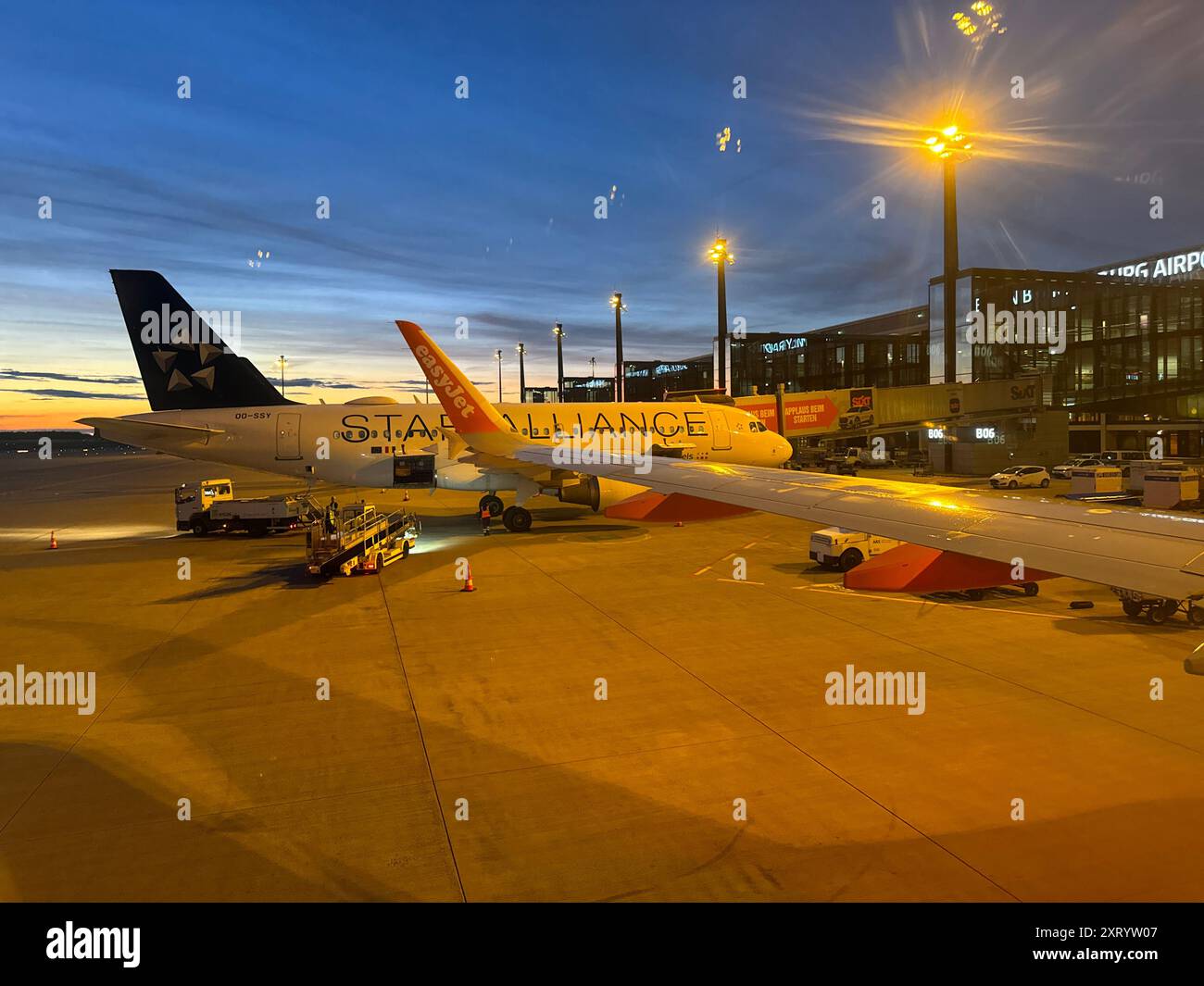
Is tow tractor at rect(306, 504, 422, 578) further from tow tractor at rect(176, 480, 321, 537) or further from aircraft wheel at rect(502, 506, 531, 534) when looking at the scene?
tow tractor at rect(176, 480, 321, 537)

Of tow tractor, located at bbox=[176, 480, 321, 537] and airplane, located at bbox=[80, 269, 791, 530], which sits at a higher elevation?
airplane, located at bbox=[80, 269, 791, 530]

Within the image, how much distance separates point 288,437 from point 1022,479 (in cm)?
4161

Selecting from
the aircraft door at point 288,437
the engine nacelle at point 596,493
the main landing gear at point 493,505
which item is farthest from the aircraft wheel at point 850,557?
the aircraft door at point 288,437

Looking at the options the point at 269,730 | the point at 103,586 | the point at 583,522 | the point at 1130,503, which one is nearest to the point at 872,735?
the point at 269,730

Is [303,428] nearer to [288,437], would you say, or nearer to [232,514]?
[288,437]

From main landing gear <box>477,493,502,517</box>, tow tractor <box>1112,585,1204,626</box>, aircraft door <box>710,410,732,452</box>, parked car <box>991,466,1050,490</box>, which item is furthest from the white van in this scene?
parked car <box>991,466,1050,490</box>

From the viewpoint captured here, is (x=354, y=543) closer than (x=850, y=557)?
No

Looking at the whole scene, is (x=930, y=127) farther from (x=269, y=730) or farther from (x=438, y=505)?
(x=269, y=730)

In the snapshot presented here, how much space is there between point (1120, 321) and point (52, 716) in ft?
294

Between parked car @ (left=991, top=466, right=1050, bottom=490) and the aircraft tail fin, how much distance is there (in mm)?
40927

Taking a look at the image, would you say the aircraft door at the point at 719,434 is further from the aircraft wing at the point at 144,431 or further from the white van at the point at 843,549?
the aircraft wing at the point at 144,431

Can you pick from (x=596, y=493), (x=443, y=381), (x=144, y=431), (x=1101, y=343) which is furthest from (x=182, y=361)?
(x=1101, y=343)

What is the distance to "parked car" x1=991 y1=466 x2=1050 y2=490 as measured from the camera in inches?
1660

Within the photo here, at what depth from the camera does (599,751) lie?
8.98 m
